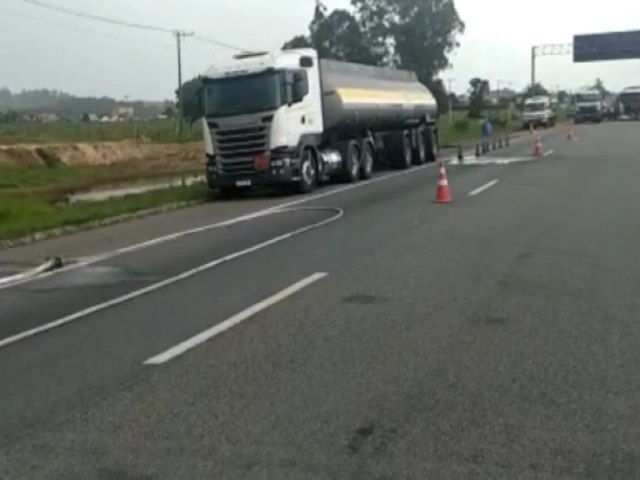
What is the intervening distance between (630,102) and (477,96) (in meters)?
21.1

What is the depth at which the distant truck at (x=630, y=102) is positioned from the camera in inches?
3716

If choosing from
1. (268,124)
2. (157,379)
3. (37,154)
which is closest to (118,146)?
(37,154)

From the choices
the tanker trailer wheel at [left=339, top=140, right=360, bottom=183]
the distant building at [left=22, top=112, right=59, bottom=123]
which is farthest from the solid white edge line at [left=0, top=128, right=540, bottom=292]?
the distant building at [left=22, top=112, right=59, bottom=123]

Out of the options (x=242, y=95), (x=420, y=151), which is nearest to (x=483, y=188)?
(x=242, y=95)

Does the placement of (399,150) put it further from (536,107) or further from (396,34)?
(396,34)

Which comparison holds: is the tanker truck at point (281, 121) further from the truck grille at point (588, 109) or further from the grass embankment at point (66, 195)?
the truck grille at point (588, 109)

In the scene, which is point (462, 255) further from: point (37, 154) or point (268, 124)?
point (37, 154)

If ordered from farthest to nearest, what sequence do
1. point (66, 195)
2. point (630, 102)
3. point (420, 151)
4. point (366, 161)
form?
point (630, 102)
point (420, 151)
point (366, 161)
point (66, 195)

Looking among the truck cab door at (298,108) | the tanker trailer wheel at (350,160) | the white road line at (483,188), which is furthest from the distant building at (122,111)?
the white road line at (483,188)

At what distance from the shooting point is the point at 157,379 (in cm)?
718

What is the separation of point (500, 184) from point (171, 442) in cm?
2058

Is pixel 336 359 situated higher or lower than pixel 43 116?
lower

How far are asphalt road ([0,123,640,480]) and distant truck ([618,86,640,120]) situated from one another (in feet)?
274

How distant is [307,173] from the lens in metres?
26.1
